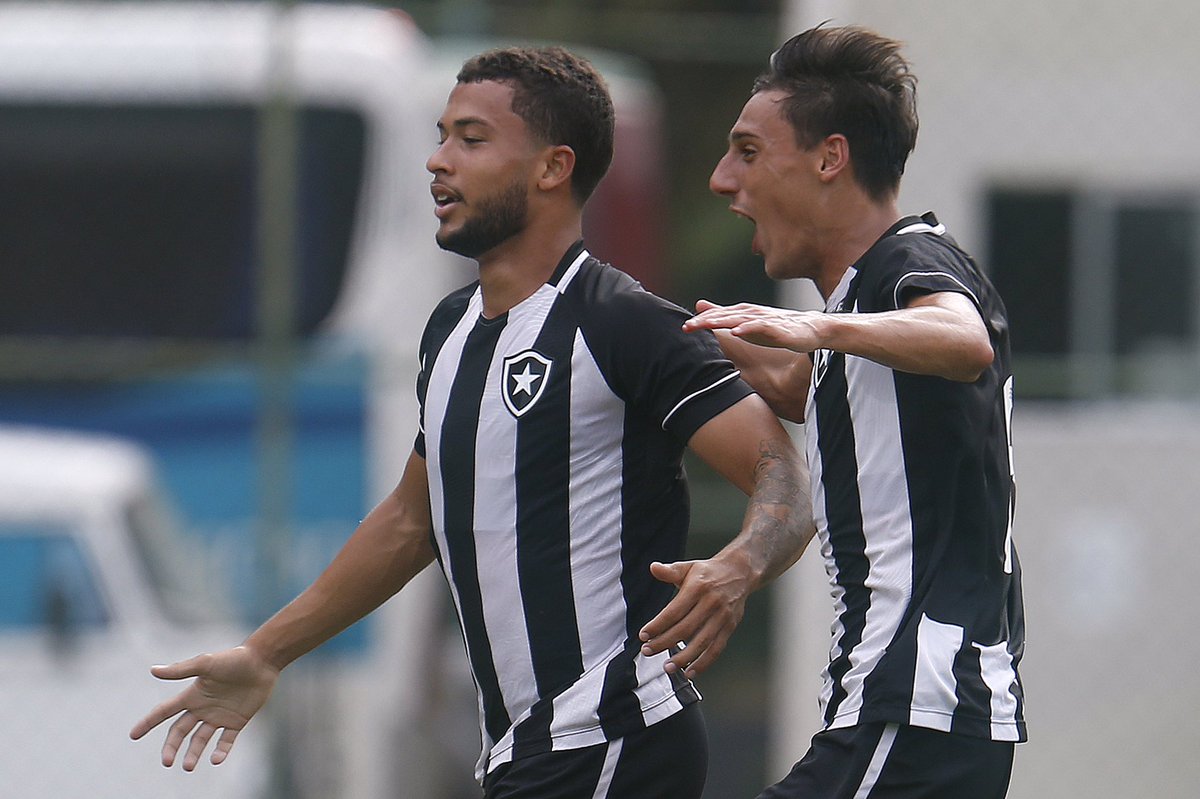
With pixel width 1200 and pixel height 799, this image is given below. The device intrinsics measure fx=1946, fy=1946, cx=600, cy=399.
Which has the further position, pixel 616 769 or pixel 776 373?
pixel 776 373

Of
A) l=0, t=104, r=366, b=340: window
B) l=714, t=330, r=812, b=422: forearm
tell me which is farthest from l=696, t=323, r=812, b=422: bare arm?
l=0, t=104, r=366, b=340: window

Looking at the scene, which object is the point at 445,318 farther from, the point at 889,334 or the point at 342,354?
the point at 342,354

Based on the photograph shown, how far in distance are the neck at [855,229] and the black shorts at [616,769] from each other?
0.82 m

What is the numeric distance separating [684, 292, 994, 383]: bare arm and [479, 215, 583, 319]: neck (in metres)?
0.58

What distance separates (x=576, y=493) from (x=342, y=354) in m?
5.18

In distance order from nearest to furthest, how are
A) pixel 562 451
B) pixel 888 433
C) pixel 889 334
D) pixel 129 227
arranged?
pixel 889 334, pixel 888 433, pixel 562 451, pixel 129 227

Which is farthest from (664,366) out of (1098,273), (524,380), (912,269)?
(1098,273)

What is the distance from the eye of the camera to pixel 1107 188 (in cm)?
852

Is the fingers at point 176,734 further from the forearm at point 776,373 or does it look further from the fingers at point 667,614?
the forearm at point 776,373

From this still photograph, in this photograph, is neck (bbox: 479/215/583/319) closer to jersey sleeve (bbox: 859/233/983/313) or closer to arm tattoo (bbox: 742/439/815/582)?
arm tattoo (bbox: 742/439/815/582)

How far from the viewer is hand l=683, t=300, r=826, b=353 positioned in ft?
9.02

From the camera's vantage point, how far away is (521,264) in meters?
3.39

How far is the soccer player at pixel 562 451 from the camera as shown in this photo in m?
3.24

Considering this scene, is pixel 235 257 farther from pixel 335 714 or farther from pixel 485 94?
pixel 485 94
